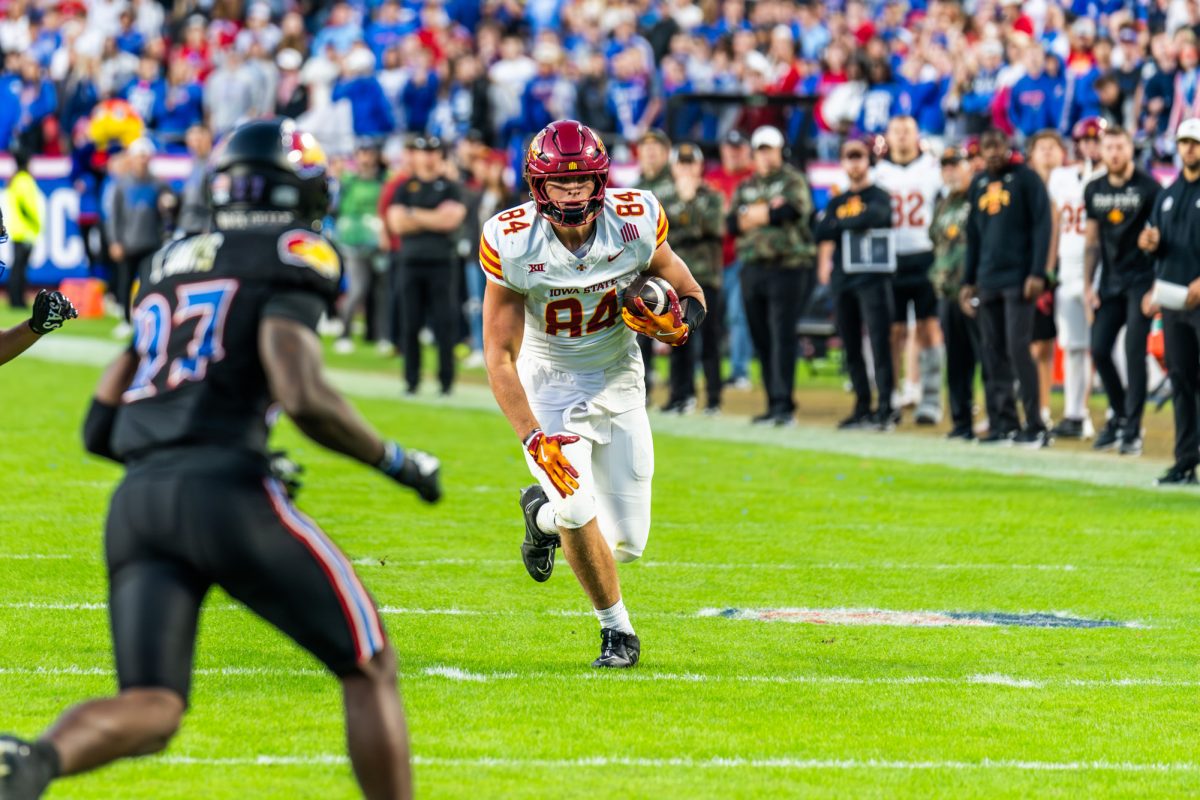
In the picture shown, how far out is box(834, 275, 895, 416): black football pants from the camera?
14062 mm

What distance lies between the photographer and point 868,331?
14.1 metres

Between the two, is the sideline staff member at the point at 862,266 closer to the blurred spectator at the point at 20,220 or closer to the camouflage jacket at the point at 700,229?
the camouflage jacket at the point at 700,229

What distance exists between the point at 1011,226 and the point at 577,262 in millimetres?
6546

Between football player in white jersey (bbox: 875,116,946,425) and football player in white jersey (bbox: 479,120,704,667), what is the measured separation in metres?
7.47

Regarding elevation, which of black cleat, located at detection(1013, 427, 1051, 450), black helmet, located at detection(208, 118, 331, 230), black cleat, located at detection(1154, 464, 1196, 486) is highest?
black helmet, located at detection(208, 118, 331, 230)

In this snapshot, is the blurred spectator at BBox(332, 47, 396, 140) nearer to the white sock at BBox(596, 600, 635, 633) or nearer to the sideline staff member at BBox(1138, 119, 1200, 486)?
the sideline staff member at BBox(1138, 119, 1200, 486)

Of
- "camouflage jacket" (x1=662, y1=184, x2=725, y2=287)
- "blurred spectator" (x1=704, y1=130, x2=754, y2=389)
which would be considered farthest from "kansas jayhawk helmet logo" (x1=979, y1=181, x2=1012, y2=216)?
"blurred spectator" (x1=704, y1=130, x2=754, y2=389)

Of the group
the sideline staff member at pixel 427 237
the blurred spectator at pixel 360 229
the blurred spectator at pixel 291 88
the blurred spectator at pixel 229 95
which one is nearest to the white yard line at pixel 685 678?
the sideline staff member at pixel 427 237

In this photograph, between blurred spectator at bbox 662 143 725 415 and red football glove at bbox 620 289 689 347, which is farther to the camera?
blurred spectator at bbox 662 143 725 415

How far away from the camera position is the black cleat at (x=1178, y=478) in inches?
444

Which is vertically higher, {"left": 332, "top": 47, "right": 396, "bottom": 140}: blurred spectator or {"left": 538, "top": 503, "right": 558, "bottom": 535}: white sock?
{"left": 332, "top": 47, "right": 396, "bottom": 140}: blurred spectator

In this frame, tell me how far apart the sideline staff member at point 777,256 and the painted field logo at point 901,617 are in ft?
22.6

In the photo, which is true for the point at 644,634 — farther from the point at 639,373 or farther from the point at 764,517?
the point at 764,517

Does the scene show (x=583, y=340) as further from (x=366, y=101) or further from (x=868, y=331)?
(x=366, y=101)
